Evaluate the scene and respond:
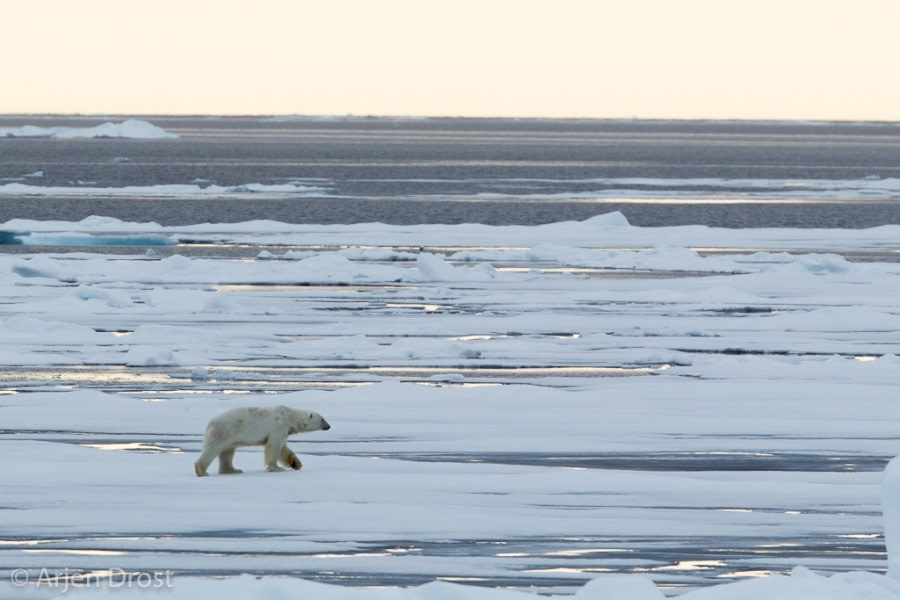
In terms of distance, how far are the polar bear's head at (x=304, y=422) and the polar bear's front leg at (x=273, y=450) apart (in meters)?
0.17

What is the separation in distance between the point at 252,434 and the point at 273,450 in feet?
0.62

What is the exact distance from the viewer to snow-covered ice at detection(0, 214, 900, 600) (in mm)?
7355

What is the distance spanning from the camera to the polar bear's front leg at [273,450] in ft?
30.8

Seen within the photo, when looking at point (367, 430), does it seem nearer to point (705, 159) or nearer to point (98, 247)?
point (98, 247)

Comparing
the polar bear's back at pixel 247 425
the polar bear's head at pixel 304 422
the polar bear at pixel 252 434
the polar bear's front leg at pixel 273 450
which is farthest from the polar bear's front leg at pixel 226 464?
the polar bear's head at pixel 304 422

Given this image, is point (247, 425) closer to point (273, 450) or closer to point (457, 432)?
point (273, 450)

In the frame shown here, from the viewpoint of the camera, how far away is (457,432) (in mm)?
10992

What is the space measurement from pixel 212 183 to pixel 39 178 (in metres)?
7.77

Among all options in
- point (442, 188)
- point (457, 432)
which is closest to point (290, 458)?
point (457, 432)

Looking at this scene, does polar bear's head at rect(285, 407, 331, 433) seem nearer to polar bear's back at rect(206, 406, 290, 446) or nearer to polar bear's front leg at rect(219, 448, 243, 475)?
polar bear's back at rect(206, 406, 290, 446)

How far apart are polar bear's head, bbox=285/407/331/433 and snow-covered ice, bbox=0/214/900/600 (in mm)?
245

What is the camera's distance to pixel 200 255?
29062 mm

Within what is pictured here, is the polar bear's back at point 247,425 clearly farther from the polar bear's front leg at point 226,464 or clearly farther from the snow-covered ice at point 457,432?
the snow-covered ice at point 457,432

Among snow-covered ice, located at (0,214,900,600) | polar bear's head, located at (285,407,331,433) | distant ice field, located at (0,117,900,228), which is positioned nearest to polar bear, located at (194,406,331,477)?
polar bear's head, located at (285,407,331,433)
